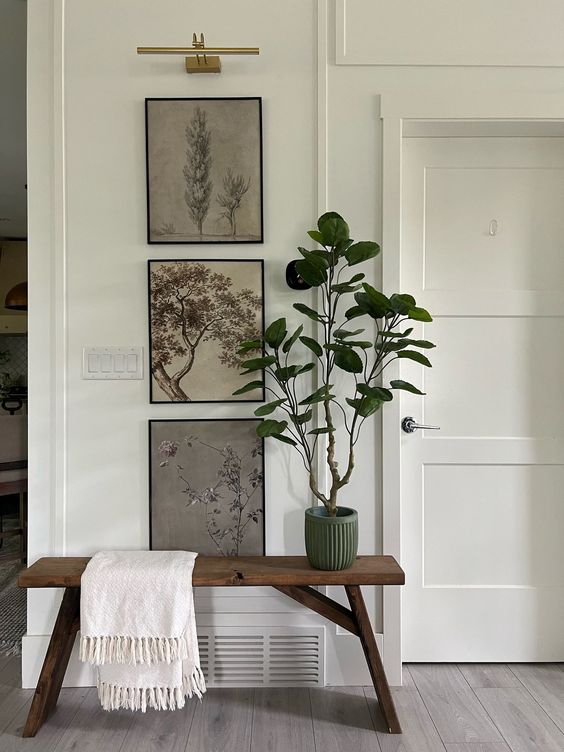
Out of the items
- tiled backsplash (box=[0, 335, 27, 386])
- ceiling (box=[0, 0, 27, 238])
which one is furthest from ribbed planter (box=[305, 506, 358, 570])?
tiled backsplash (box=[0, 335, 27, 386])

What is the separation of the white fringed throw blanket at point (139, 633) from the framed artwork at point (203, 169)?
1200mm

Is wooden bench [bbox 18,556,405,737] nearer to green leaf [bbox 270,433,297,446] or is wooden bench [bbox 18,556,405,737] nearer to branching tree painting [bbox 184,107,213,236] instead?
green leaf [bbox 270,433,297,446]

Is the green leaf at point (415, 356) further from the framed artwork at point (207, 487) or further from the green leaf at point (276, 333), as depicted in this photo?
the framed artwork at point (207, 487)

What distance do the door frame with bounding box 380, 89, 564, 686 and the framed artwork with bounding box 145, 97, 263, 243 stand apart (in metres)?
0.48

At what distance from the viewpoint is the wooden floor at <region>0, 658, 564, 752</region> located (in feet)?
5.77

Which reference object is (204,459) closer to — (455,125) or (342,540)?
(342,540)

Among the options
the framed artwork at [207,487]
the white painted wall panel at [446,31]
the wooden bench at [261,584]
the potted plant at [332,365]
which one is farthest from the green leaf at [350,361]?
the white painted wall panel at [446,31]

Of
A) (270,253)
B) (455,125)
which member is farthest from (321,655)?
(455,125)

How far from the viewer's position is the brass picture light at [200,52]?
195cm

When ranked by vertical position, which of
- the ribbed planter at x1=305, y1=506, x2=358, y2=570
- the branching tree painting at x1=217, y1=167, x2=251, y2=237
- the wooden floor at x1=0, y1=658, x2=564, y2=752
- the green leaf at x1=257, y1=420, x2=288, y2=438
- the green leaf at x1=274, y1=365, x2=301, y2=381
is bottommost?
Answer: the wooden floor at x1=0, y1=658, x2=564, y2=752

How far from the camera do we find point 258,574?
1.85 m

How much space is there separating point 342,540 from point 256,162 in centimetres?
139

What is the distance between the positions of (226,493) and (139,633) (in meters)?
0.55

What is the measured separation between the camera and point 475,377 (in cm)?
226
